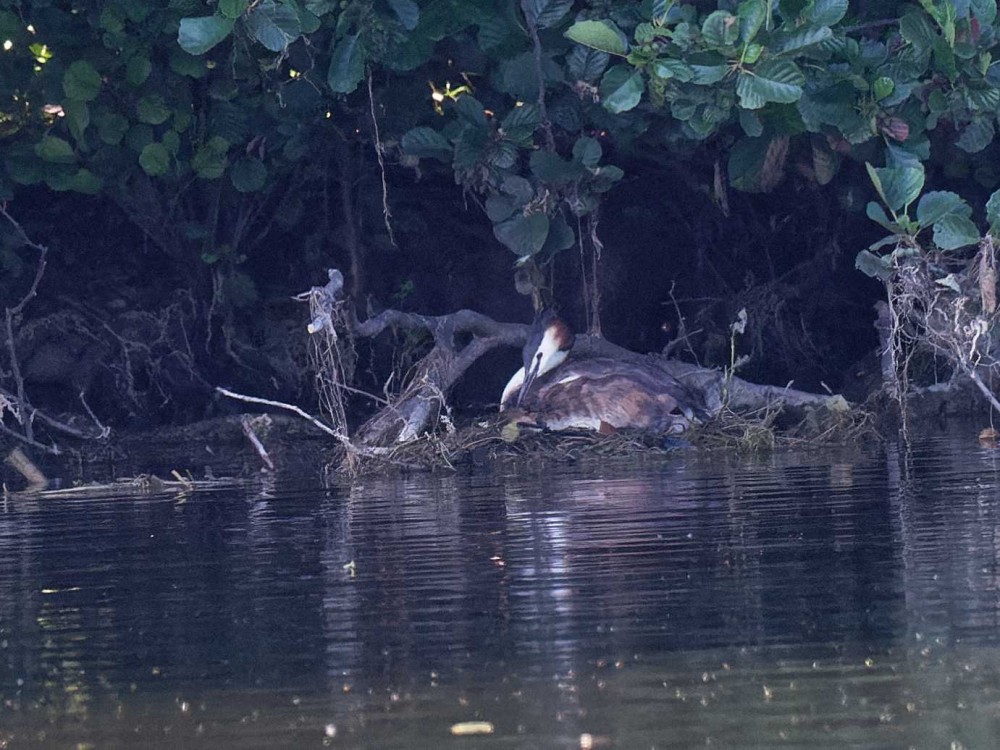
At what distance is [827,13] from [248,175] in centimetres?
435

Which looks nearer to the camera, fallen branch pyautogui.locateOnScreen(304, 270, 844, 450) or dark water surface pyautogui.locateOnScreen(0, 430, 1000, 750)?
dark water surface pyautogui.locateOnScreen(0, 430, 1000, 750)

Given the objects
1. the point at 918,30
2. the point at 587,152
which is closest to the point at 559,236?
the point at 587,152

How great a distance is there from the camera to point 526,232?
32.7ft

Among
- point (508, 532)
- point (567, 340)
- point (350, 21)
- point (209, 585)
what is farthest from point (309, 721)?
point (567, 340)

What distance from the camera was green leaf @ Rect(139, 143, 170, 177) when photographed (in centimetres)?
1085

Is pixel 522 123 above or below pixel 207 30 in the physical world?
below

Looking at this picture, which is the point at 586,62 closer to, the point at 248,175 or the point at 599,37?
the point at 599,37

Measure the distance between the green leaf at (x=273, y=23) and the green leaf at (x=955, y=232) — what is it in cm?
352

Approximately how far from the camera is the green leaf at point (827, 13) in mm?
8516

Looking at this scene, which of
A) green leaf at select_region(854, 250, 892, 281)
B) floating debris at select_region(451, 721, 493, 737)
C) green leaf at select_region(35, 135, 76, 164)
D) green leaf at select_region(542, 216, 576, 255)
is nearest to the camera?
floating debris at select_region(451, 721, 493, 737)

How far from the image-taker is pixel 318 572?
6.07m

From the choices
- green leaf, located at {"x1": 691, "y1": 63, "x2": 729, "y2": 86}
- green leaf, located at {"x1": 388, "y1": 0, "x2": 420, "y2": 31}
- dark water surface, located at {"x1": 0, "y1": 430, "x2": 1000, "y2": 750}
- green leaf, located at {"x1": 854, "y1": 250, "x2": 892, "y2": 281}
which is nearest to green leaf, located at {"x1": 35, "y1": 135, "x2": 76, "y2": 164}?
green leaf, located at {"x1": 388, "y1": 0, "x2": 420, "y2": 31}

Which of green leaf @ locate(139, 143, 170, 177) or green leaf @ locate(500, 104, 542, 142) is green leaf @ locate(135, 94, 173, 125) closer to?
green leaf @ locate(139, 143, 170, 177)

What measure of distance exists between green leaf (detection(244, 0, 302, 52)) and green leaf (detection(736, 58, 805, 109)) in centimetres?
227
